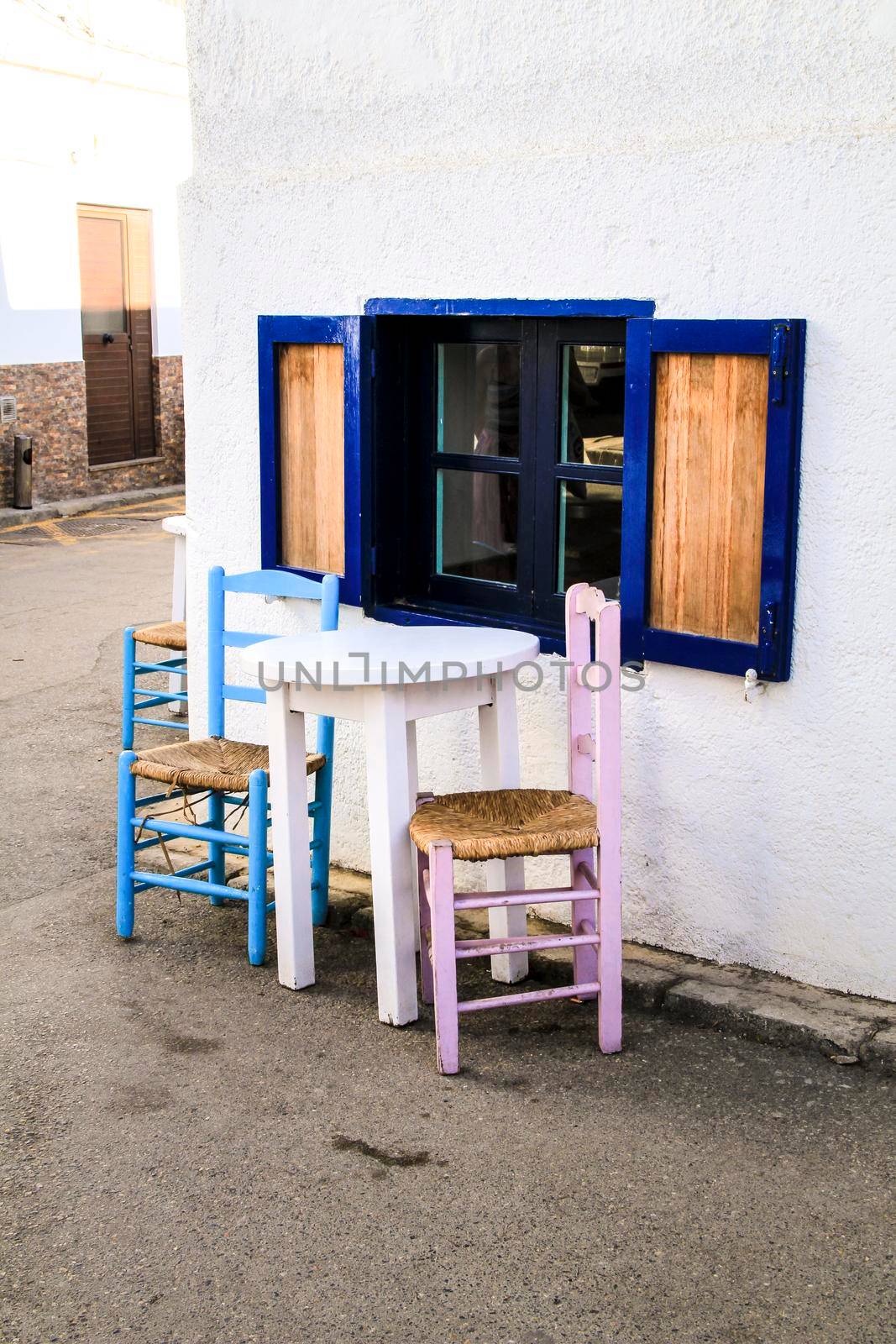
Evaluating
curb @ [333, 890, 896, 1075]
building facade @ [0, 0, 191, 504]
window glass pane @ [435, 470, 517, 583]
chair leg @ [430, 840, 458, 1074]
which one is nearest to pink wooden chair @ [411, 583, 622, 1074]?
chair leg @ [430, 840, 458, 1074]

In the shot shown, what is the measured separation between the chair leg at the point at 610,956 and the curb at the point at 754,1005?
1.01ft

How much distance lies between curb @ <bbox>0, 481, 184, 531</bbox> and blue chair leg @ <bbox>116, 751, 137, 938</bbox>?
32.2 feet

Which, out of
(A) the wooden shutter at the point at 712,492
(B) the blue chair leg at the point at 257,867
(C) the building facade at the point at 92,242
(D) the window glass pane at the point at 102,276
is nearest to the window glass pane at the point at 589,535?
(A) the wooden shutter at the point at 712,492

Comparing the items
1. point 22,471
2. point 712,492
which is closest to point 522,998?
point 712,492

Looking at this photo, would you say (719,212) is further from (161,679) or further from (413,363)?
(161,679)

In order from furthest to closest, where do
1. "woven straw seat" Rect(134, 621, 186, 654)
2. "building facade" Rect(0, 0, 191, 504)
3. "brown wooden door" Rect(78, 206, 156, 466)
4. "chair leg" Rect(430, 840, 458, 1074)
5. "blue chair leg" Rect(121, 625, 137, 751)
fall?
"brown wooden door" Rect(78, 206, 156, 466) → "building facade" Rect(0, 0, 191, 504) → "woven straw seat" Rect(134, 621, 186, 654) → "blue chair leg" Rect(121, 625, 137, 751) → "chair leg" Rect(430, 840, 458, 1074)

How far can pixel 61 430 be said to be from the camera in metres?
14.8

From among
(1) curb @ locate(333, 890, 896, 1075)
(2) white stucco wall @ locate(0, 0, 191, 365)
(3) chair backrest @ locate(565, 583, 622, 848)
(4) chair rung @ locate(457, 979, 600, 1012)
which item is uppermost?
(2) white stucco wall @ locate(0, 0, 191, 365)

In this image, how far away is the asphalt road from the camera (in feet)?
10.0

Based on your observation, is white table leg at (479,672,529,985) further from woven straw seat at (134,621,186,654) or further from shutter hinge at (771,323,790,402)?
woven straw seat at (134,621,186,654)

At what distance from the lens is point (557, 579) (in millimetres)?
5004

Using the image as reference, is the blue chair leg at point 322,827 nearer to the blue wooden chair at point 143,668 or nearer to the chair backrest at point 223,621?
the chair backrest at point 223,621

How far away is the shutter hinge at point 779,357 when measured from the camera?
399 cm

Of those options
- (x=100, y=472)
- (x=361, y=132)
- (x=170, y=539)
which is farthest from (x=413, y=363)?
(x=100, y=472)
